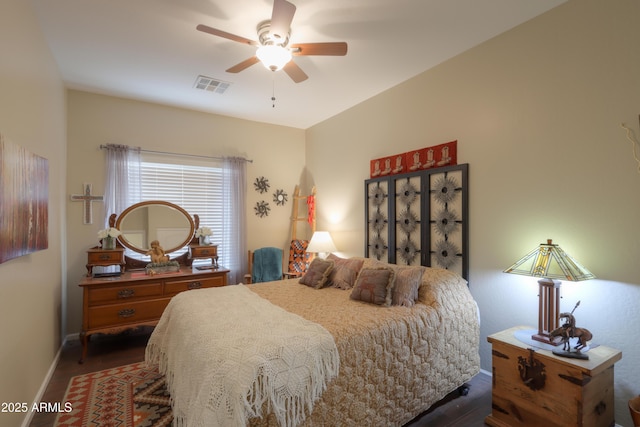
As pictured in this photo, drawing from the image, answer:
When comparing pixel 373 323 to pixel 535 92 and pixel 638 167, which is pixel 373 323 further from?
pixel 535 92

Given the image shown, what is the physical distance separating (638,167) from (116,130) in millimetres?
4827

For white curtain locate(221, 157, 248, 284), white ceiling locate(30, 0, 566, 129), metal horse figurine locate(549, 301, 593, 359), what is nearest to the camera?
metal horse figurine locate(549, 301, 593, 359)

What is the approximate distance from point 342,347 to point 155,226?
308 cm

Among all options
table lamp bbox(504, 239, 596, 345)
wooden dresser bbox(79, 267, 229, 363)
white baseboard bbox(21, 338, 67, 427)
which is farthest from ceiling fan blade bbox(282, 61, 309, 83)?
white baseboard bbox(21, 338, 67, 427)

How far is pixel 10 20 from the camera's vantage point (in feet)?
5.71

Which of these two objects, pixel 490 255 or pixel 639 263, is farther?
pixel 490 255

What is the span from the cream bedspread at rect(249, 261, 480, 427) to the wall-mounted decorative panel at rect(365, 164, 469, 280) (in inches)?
13.3

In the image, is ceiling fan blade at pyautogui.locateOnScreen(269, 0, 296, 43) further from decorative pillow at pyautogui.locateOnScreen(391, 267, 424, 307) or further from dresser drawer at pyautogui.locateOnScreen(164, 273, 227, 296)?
dresser drawer at pyautogui.locateOnScreen(164, 273, 227, 296)

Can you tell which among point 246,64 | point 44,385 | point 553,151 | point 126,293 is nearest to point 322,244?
point 126,293

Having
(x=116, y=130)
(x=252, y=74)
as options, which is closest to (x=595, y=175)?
(x=252, y=74)

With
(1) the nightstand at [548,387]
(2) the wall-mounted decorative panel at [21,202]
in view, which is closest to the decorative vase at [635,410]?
(1) the nightstand at [548,387]

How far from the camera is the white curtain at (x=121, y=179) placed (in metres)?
3.60

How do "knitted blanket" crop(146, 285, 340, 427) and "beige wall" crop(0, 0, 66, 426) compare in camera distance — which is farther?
"beige wall" crop(0, 0, 66, 426)

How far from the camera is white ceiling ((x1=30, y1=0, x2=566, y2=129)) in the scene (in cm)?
216
